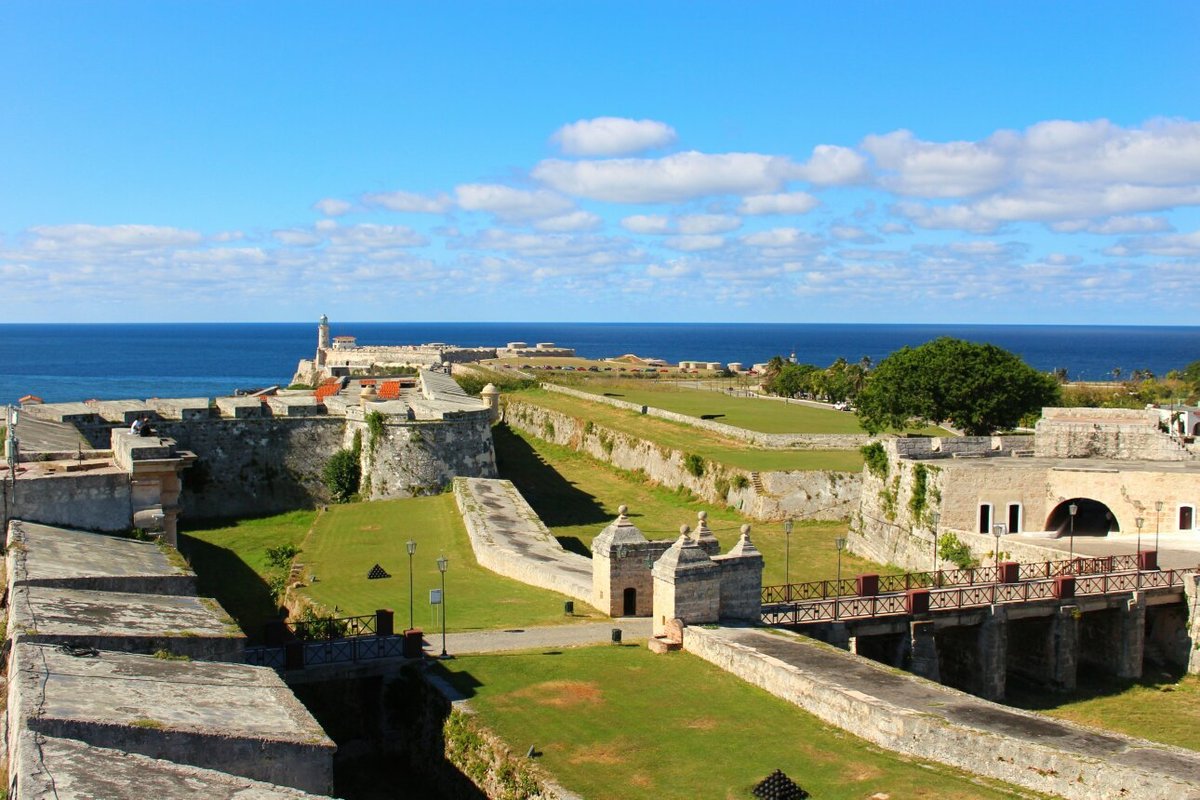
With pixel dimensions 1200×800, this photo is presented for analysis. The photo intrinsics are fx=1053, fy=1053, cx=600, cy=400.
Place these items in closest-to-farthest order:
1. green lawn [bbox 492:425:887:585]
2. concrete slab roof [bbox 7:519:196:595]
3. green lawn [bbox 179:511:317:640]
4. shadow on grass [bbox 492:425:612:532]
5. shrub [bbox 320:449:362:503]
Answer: concrete slab roof [bbox 7:519:196:595], green lawn [bbox 179:511:317:640], green lawn [bbox 492:425:887:585], shrub [bbox 320:449:362:503], shadow on grass [bbox 492:425:612:532]

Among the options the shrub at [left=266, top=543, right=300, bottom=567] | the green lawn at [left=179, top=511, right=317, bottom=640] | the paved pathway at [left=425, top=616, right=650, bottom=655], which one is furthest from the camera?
the shrub at [left=266, top=543, right=300, bottom=567]

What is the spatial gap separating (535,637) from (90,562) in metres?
8.55

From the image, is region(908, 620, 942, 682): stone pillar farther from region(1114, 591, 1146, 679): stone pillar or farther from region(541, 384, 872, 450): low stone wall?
region(541, 384, 872, 450): low stone wall

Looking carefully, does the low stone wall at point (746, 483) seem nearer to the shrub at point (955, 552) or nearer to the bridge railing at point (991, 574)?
the shrub at point (955, 552)

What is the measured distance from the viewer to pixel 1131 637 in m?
26.2

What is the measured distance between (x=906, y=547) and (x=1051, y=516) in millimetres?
4859

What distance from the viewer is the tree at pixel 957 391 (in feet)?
165

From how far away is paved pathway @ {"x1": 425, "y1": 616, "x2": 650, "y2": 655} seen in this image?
20.9m

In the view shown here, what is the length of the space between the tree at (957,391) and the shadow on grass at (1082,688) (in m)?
24.6

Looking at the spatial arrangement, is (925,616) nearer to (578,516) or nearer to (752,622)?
(752,622)

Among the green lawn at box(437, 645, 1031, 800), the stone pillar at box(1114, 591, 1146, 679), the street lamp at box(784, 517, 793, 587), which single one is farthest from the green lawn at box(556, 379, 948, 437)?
the green lawn at box(437, 645, 1031, 800)

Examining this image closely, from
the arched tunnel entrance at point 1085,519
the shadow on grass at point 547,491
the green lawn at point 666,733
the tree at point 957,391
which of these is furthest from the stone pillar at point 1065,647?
the tree at point 957,391

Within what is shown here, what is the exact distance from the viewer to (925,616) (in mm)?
23500

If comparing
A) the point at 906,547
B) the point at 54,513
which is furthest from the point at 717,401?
the point at 54,513
